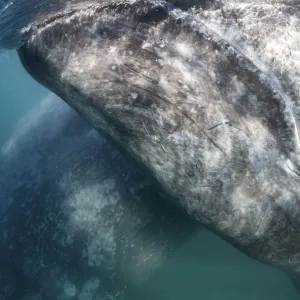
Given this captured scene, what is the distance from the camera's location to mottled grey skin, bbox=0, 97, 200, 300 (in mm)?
6117

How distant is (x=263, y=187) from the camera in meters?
3.48

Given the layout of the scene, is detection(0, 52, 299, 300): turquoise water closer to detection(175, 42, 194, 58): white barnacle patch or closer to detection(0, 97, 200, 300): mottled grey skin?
detection(0, 97, 200, 300): mottled grey skin

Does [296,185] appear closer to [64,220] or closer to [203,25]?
[203,25]

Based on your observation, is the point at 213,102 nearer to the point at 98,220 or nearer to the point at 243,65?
the point at 243,65

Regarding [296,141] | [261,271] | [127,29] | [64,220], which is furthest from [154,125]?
[261,271]

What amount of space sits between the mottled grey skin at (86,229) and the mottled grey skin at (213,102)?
2.26 meters

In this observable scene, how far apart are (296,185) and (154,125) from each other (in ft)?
4.85

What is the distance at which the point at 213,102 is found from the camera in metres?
3.45

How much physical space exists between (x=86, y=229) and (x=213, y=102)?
3.66 meters

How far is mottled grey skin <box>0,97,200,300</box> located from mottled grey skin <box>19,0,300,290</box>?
226cm

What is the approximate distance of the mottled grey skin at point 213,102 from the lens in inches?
135

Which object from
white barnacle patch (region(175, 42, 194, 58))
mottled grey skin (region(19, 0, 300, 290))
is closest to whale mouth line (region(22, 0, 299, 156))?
mottled grey skin (region(19, 0, 300, 290))

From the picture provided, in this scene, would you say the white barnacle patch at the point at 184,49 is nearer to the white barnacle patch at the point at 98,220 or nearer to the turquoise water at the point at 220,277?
the white barnacle patch at the point at 98,220

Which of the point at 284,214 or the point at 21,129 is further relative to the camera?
the point at 21,129
